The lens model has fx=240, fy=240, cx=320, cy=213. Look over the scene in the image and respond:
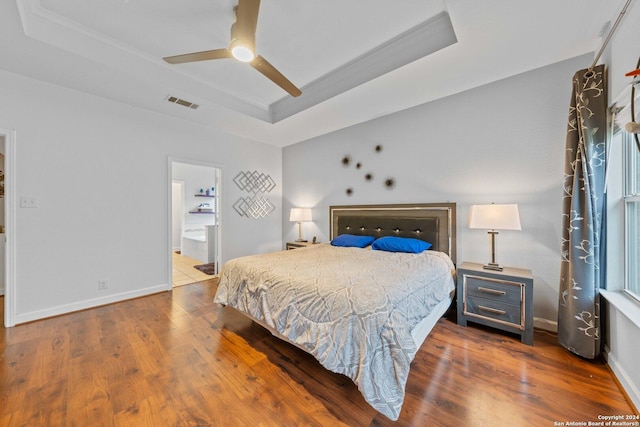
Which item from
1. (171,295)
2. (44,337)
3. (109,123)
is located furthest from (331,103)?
(44,337)

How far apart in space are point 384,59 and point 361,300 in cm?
236

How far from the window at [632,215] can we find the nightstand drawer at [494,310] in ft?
2.39

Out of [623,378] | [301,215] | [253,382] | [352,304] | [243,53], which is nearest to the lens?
[352,304]

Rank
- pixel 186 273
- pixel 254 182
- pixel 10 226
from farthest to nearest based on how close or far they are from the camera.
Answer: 1. pixel 254 182
2. pixel 186 273
3. pixel 10 226

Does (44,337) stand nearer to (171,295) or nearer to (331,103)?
(171,295)

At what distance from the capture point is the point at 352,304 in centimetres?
146

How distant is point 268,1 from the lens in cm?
192

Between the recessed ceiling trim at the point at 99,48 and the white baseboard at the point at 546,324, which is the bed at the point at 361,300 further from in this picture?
the recessed ceiling trim at the point at 99,48

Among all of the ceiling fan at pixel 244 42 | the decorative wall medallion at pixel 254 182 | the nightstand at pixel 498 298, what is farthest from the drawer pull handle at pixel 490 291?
the decorative wall medallion at pixel 254 182

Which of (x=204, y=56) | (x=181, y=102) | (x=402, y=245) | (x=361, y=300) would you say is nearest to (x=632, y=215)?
(x=402, y=245)

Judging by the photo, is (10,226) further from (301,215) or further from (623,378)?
(623,378)

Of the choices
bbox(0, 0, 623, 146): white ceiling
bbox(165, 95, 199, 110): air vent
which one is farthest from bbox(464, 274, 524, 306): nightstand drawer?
bbox(165, 95, 199, 110): air vent

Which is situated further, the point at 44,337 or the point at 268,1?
the point at 44,337

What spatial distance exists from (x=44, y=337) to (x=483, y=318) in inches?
165
